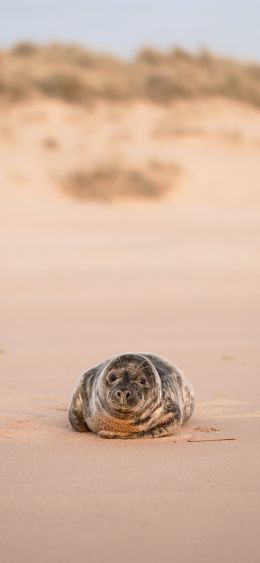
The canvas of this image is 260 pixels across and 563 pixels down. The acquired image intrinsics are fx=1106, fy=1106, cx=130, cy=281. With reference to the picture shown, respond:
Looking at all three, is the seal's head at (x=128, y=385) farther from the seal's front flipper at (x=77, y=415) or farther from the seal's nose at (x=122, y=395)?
the seal's front flipper at (x=77, y=415)

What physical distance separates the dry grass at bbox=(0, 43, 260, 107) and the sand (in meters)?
13.1

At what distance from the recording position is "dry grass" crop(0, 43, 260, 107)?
37.6 meters

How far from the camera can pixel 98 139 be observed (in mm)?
33219

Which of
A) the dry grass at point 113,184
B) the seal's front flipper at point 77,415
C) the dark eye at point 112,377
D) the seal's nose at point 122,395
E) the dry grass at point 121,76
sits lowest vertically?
the seal's front flipper at point 77,415

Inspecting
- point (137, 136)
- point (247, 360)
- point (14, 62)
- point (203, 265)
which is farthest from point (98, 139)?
point (247, 360)

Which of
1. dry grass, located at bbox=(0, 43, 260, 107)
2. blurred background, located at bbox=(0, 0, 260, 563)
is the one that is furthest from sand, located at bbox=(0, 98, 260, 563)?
dry grass, located at bbox=(0, 43, 260, 107)

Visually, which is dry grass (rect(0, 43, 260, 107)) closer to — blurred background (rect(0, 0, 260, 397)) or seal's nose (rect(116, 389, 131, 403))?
blurred background (rect(0, 0, 260, 397))

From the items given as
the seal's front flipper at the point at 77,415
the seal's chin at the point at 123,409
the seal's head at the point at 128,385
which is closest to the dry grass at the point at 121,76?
the seal's front flipper at the point at 77,415

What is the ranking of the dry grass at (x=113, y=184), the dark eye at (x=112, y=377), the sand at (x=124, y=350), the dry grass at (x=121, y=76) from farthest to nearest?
1. the dry grass at (x=121, y=76)
2. the dry grass at (x=113, y=184)
3. the dark eye at (x=112, y=377)
4. the sand at (x=124, y=350)

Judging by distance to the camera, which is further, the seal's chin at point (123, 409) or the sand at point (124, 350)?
the seal's chin at point (123, 409)

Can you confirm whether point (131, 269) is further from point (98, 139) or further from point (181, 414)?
point (98, 139)

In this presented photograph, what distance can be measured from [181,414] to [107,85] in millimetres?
33307

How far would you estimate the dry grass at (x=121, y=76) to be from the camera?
37625 millimetres

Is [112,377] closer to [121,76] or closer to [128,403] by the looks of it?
[128,403]
